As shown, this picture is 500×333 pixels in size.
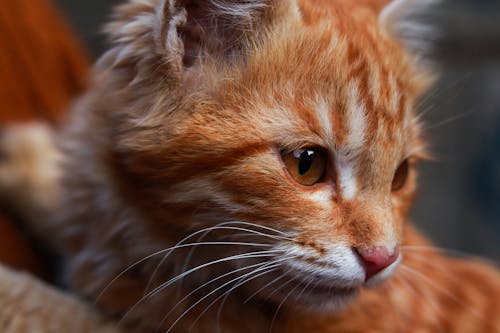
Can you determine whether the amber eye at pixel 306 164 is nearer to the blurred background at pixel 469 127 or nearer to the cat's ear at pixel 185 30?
the cat's ear at pixel 185 30

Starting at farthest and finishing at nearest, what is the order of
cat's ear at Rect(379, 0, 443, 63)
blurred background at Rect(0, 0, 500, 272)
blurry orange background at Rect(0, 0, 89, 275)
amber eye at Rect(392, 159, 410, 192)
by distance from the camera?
blurred background at Rect(0, 0, 500, 272) → blurry orange background at Rect(0, 0, 89, 275) → cat's ear at Rect(379, 0, 443, 63) → amber eye at Rect(392, 159, 410, 192)

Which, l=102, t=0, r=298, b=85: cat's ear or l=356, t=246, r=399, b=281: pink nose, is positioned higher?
l=102, t=0, r=298, b=85: cat's ear

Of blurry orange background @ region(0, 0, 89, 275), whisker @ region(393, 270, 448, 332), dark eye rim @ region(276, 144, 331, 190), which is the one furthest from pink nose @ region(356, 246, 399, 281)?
blurry orange background @ region(0, 0, 89, 275)

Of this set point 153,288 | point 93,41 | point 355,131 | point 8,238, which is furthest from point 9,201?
point 93,41

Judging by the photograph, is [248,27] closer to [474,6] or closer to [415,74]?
[415,74]

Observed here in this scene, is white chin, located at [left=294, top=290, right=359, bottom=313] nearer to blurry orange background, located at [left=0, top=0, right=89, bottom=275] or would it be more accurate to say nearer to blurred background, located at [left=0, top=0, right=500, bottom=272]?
blurry orange background, located at [left=0, top=0, right=89, bottom=275]

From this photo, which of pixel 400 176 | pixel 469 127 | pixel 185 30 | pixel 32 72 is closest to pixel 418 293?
pixel 400 176

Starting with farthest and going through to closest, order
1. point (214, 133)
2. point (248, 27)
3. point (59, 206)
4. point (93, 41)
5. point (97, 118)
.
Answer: point (93, 41) → point (59, 206) → point (97, 118) → point (248, 27) → point (214, 133)
